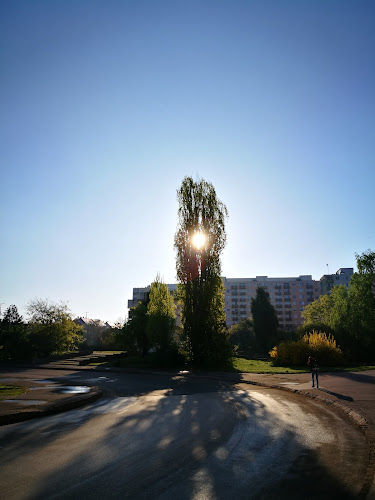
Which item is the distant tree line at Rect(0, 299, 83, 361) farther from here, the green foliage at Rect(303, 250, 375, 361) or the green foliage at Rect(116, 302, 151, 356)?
the green foliage at Rect(303, 250, 375, 361)

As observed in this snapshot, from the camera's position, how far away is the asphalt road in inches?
171

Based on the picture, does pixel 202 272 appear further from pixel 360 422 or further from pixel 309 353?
pixel 360 422

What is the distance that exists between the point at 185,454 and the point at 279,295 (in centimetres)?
14604

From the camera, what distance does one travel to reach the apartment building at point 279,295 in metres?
143

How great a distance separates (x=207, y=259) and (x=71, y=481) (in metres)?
24.3

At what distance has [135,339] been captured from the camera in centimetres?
3538

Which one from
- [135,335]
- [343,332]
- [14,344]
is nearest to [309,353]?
[343,332]

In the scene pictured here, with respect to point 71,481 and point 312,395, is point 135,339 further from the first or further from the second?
point 71,481

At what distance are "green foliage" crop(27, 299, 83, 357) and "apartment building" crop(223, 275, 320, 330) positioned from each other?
10651 cm

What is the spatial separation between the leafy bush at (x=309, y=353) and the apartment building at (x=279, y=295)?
11854 cm

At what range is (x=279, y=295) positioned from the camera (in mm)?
145625

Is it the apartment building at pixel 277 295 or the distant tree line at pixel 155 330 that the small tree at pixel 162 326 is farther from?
the apartment building at pixel 277 295

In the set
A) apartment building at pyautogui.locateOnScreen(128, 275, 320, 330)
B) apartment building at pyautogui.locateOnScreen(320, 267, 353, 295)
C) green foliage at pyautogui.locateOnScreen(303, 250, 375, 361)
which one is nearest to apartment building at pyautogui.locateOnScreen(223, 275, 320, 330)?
apartment building at pyautogui.locateOnScreen(128, 275, 320, 330)

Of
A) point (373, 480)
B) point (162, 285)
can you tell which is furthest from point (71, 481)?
point (162, 285)
